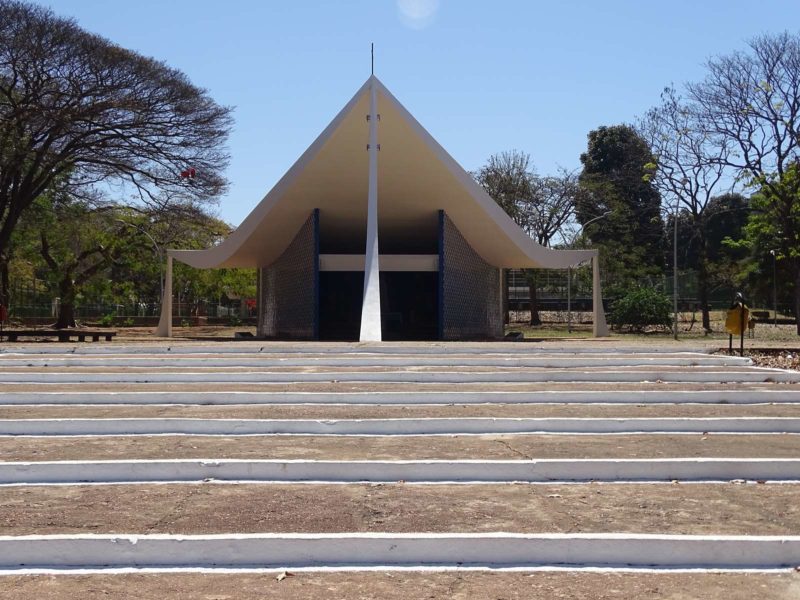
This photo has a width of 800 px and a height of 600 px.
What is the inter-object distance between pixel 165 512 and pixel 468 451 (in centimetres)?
248

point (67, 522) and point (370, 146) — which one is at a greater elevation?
point (370, 146)

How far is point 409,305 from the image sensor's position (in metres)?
27.5

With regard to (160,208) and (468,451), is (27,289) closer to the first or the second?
(160,208)

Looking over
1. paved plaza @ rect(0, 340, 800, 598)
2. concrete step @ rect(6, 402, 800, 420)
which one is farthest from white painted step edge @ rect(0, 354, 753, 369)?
concrete step @ rect(6, 402, 800, 420)

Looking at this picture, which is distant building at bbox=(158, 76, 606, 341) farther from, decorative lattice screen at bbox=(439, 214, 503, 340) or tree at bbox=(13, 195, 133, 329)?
tree at bbox=(13, 195, 133, 329)

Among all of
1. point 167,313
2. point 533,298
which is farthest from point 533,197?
point 167,313

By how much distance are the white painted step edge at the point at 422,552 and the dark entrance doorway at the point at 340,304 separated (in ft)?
73.0

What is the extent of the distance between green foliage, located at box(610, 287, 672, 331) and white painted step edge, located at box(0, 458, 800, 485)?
2829cm

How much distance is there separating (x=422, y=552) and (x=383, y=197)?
1865cm

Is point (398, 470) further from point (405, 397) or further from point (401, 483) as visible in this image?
point (405, 397)

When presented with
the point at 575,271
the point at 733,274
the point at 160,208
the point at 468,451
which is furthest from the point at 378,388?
the point at 733,274

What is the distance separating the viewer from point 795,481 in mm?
6133

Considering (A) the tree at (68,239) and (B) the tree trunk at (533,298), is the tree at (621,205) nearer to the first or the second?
(B) the tree trunk at (533,298)

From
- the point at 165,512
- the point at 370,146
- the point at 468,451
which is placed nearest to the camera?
the point at 165,512
